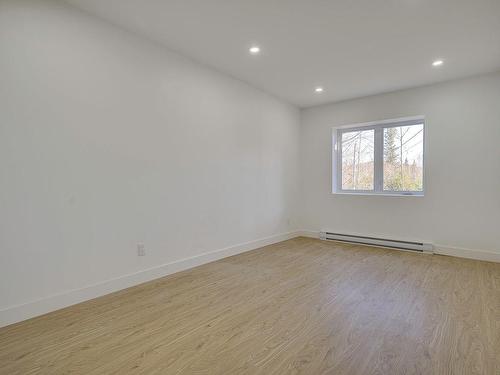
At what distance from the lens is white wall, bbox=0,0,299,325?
2.05m

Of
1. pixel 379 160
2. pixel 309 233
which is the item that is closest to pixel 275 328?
pixel 309 233

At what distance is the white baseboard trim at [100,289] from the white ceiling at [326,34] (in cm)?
247

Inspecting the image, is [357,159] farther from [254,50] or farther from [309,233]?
[254,50]

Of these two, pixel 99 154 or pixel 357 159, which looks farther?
pixel 357 159

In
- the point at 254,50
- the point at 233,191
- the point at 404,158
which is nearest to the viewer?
the point at 254,50

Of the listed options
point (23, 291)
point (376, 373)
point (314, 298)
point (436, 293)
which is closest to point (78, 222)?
point (23, 291)

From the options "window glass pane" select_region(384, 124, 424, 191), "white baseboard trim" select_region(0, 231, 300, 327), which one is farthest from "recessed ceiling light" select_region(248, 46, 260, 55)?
"window glass pane" select_region(384, 124, 424, 191)

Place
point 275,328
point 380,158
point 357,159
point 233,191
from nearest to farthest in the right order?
point 275,328
point 233,191
point 380,158
point 357,159

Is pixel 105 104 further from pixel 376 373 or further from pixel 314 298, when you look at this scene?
pixel 376 373

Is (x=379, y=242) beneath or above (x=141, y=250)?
beneath

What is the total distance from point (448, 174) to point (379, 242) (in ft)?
4.73

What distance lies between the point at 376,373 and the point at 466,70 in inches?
157

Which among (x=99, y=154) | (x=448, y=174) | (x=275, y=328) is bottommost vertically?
(x=275, y=328)

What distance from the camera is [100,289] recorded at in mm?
2504
